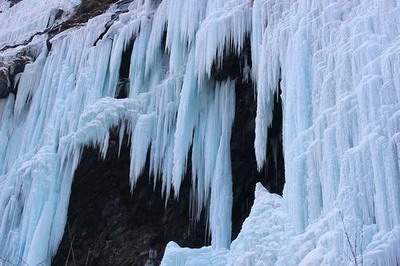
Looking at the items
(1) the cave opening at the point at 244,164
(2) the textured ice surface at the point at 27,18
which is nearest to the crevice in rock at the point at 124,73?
(1) the cave opening at the point at 244,164

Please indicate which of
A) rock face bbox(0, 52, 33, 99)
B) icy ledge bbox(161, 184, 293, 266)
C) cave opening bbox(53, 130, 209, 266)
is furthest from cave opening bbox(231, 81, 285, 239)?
rock face bbox(0, 52, 33, 99)

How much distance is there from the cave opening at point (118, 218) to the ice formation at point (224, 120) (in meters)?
0.42

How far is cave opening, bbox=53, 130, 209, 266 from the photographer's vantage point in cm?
1048

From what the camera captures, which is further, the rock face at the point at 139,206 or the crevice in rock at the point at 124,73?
the crevice in rock at the point at 124,73

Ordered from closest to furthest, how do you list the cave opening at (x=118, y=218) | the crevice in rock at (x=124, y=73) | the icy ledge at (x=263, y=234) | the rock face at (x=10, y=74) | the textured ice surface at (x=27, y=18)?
the icy ledge at (x=263, y=234), the cave opening at (x=118, y=218), the crevice in rock at (x=124, y=73), the rock face at (x=10, y=74), the textured ice surface at (x=27, y=18)

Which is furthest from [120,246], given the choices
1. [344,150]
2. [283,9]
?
[344,150]

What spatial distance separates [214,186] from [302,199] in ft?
8.81

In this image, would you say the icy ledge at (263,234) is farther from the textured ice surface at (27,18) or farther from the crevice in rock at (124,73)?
the textured ice surface at (27,18)

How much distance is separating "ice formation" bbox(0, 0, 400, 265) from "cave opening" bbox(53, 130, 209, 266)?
1.39 feet

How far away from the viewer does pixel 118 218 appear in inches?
435

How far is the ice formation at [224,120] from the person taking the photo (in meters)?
5.53

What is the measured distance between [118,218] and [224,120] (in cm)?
297

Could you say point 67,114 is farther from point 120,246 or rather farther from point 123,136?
point 120,246

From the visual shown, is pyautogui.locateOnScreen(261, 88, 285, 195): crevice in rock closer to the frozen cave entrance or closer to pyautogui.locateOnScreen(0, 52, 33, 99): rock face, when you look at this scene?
the frozen cave entrance
